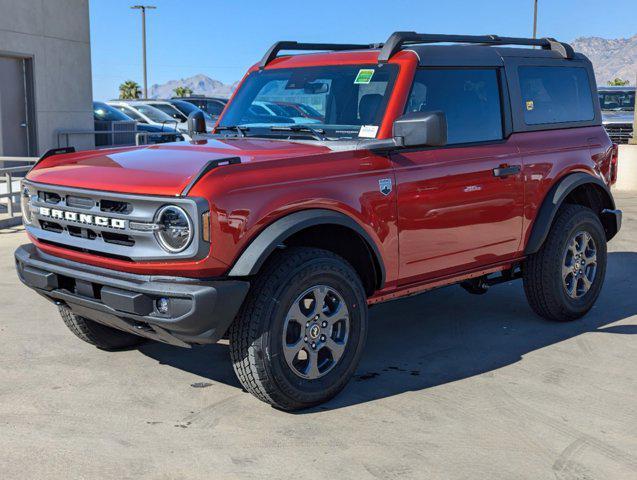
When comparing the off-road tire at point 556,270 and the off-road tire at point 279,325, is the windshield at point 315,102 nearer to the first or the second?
the off-road tire at point 279,325

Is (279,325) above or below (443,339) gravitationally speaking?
above

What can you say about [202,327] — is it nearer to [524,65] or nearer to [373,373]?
[373,373]

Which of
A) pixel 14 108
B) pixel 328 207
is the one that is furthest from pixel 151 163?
pixel 14 108

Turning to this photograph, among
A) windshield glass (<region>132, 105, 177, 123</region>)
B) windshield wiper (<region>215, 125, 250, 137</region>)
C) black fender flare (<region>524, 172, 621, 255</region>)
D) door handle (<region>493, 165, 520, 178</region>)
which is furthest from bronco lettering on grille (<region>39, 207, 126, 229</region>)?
windshield glass (<region>132, 105, 177, 123</region>)


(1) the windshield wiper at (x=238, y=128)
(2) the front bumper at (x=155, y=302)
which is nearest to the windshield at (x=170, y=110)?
(1) the windshield wiper at (x=238, y=128)

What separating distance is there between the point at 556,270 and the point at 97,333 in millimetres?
3276

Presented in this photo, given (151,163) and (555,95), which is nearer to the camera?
(151,163)

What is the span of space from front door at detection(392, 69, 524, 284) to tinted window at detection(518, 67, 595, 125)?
352 mm

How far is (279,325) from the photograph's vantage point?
421 cm

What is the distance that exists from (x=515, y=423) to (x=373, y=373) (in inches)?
41.6

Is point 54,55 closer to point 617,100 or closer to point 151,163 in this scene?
point 151,163

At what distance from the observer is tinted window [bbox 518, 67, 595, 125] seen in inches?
233

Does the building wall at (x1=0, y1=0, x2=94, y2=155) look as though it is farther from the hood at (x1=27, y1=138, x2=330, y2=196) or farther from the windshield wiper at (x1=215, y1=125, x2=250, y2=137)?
the hood at (x1=27, y1=138, x2=330, y2=196)

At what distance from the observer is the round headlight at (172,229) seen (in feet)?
13.1
